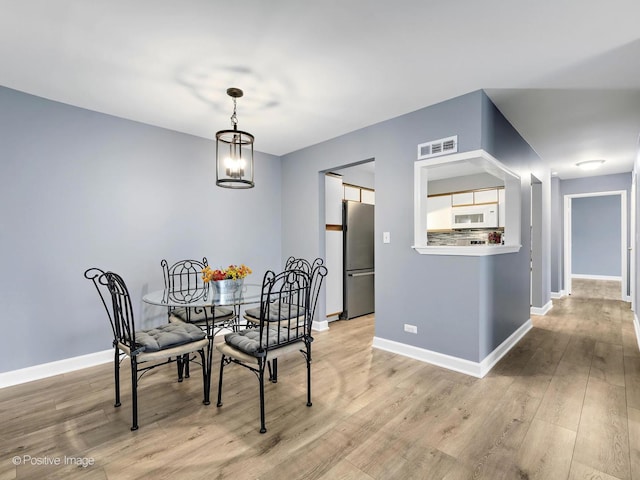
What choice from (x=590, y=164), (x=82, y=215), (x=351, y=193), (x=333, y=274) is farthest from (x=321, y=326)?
(x=590, y=164)

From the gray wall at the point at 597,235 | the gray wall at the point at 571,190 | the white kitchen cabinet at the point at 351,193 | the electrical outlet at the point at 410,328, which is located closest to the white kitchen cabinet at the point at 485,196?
the gray wall at the point at 571,190

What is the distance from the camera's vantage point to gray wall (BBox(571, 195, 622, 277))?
8.84m

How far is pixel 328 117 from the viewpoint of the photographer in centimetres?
335

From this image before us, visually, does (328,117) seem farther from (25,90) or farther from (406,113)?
(25,90)

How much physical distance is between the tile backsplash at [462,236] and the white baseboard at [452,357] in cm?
257

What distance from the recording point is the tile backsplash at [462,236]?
19.3 ft

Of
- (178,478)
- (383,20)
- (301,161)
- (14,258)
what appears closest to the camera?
(178,478)

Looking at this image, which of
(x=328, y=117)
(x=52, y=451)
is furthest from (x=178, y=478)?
(x=328, y=117)

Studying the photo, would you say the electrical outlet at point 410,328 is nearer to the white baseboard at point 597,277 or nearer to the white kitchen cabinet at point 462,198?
the white kitchen cabinet at point 462,198

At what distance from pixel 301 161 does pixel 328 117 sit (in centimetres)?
119

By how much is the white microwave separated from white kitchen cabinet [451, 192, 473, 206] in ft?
0.32

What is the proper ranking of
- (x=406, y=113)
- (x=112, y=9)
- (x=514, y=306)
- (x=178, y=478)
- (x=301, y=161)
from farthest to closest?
(x=301, y=161), (x=514, y=306), (x=406, y=113), (x=112, y=9), (x=178, y=478)

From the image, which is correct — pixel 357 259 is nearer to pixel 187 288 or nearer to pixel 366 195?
pixel 366 195

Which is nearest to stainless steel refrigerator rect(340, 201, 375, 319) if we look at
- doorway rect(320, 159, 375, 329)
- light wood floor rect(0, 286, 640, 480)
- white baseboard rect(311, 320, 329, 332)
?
doorway rect(320, 159, 375, 329)
